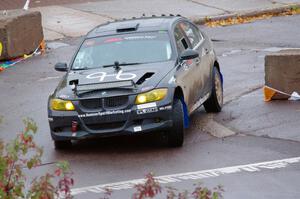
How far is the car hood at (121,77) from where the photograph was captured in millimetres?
11766

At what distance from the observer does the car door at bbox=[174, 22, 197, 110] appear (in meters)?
12.4

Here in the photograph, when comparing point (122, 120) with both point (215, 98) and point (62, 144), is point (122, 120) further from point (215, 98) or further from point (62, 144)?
point (215, 98)

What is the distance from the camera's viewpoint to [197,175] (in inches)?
414

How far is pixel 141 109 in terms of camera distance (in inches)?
454

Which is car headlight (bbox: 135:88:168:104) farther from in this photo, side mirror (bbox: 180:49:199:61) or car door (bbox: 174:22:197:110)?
side mirror (bbox: 180:49:199:61)

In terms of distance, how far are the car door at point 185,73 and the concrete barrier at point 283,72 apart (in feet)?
5.53

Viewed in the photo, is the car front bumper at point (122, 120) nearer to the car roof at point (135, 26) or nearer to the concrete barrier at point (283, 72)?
the car roof at point (135, 26)

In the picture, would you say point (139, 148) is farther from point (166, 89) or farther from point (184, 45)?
point (184, 45)

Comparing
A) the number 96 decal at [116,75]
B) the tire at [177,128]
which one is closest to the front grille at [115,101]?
the number 96 decal at [116,75]

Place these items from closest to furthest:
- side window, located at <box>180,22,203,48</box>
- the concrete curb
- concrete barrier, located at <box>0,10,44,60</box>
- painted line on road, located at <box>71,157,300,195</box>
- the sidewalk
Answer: painted line on road, located at <box>71,157,300,195</box> → side window, located at <box>180,22,203,48</box> → concrete barrier, located at <box>0,10,44,60</box> → the sidewalk → the concrete curb

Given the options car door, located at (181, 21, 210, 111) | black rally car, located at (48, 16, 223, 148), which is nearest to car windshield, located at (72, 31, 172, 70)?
black rally car, located at (48, 16, 223, 148)

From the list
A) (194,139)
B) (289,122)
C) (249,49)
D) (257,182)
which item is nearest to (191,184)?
(257,182)

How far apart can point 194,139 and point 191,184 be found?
8.45 feet

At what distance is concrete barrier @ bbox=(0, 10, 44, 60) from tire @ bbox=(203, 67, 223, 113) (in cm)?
719
